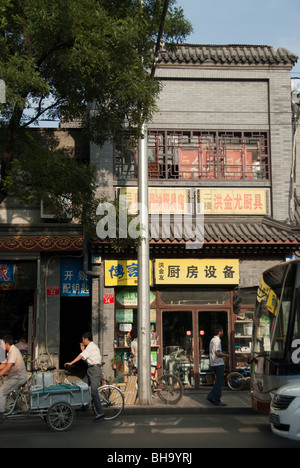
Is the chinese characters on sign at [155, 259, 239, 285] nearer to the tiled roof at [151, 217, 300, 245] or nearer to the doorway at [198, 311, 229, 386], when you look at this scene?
the tiled roof at [151, 217, 300, 245]

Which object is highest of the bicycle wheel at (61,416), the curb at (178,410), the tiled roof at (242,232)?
the tiled roof at (242,232)

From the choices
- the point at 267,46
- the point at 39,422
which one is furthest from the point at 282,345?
the point at 267,46

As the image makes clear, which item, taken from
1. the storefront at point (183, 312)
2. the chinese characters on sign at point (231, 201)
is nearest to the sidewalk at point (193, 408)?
the storefront at point (183, 312)

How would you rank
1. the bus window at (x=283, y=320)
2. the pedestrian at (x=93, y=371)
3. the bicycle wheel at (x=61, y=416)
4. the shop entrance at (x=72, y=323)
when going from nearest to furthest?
the bus window at (x=283, y=320)
the bicycle wheel at (x=61, y=416)
the pedestrian at (x=93, y=371)
the shop entrance at (x=72, y=323)

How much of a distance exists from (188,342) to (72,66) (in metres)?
8.51

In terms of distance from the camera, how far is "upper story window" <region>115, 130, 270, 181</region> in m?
16.5

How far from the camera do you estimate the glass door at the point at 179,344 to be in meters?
Result: 15.6

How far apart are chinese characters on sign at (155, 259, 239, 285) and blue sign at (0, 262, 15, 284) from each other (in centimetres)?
421

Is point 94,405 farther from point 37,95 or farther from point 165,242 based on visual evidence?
point 37,95

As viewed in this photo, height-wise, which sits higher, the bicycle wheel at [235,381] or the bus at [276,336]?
the bus at [276,336]

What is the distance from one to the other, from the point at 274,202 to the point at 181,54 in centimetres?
532

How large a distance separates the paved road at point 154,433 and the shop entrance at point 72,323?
6.58 m

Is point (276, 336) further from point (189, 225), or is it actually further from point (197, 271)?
point (189, 225)

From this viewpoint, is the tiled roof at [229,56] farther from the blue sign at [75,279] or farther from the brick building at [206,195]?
the blue sign at [75,279]
